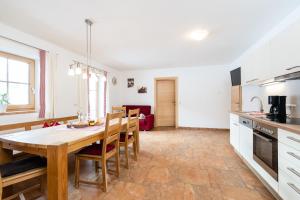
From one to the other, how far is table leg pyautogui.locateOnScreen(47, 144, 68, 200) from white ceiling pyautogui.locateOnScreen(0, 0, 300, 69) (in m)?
1.67

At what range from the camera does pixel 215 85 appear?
518 cm

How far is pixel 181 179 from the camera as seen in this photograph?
6.79ft

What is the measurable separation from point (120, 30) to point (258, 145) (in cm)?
266

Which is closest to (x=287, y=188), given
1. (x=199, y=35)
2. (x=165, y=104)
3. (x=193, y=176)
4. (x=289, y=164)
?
(x=289, y=164)

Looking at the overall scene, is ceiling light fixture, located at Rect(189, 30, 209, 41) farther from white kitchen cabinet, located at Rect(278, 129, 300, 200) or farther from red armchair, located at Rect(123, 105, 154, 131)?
red armchair, located at Rect(123, 105, 154, 131)

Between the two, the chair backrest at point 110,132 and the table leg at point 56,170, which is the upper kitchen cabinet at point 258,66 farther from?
the table leg at point 56,170

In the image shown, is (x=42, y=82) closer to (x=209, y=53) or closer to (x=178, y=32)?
(x=178, y=32)

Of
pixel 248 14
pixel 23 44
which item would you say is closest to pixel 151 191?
pixel 248 14

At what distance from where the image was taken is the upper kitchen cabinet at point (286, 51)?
1.61m

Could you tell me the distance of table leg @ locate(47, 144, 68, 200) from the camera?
1340 millimetres

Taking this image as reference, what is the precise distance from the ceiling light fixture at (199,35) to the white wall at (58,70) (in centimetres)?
280

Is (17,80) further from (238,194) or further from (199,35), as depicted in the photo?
(238,194)

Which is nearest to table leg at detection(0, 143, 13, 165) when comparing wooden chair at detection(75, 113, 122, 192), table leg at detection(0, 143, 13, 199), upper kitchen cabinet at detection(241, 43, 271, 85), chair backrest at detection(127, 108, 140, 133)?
table leg at detection(0, 143, 13, 199)

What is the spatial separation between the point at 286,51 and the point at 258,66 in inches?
28.7
